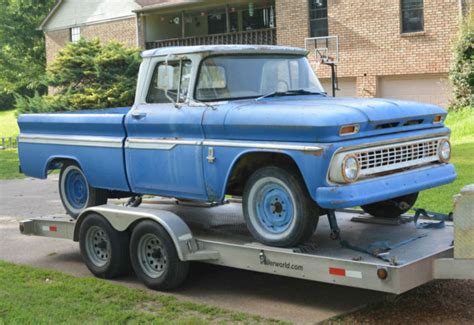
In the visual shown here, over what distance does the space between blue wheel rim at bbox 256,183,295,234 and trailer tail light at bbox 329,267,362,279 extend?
0.62m

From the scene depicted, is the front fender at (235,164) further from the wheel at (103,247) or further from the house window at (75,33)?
the house window at (75,33)

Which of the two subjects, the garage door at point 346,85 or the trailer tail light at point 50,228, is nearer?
the trailer tail light at point 50,228

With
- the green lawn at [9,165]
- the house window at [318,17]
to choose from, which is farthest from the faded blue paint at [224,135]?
the house window at [318,17]

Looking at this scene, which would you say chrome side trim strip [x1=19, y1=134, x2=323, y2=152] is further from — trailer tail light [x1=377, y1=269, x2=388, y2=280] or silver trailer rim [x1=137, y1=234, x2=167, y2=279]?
trailer tail light [x1=377, y1=269, x2=388, y2=280]

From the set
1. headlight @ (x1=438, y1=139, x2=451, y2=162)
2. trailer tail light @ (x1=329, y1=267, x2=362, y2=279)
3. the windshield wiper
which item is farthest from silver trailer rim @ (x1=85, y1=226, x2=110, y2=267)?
headlight @ (x1=438, y1=139, x2=451, y2=162)

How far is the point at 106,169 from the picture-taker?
7844 mm

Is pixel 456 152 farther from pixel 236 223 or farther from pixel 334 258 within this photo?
pixel 334 258

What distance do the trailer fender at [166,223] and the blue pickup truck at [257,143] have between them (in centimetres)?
28

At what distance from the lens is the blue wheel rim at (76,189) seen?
28.0 ft

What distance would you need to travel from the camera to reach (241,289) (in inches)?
278

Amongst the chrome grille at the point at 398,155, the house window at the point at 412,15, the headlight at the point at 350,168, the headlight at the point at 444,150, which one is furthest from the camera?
the house window at the point at 412,15

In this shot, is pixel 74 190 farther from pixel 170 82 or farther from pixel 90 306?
pixel 90 306

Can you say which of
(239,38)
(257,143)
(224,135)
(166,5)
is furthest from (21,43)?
(257,143)

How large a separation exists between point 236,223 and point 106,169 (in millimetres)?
1511
